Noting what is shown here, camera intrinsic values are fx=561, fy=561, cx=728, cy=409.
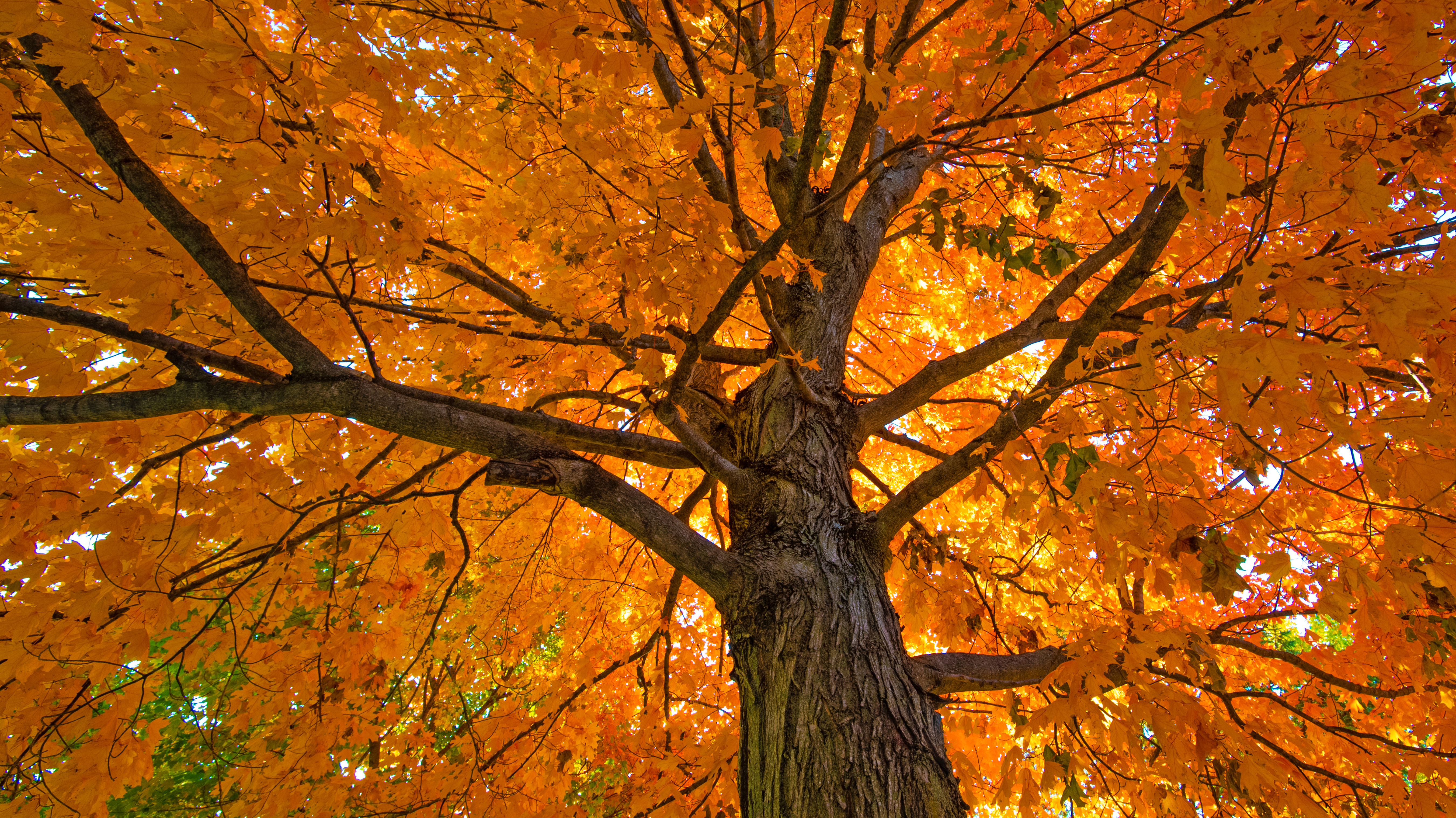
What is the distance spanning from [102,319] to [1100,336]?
13.7 feet

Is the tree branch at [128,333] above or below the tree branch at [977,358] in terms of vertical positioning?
below

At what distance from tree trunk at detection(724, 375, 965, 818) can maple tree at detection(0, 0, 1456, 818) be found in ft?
0.04

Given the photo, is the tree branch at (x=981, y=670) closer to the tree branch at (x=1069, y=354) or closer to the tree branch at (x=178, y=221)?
the tree branch at (x=1069, y=354)

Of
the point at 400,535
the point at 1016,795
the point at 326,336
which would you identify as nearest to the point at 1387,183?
the point at 326,336

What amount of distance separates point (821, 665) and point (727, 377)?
196 cm

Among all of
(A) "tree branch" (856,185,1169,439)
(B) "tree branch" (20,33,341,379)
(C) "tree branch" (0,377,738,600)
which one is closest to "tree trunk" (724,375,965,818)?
(C) "tree branch" (0,377,738,600)

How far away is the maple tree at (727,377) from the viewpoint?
4.80 feet

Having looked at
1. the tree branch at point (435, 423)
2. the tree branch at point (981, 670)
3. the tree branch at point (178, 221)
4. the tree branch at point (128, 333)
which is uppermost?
the tree branch at point (178, 221)

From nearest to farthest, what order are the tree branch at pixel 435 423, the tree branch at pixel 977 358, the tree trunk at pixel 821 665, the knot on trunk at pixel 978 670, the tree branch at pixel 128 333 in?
the tree branch at pixel 128 333
the tree branch at pixel 435 423
the tree trunk at pixel 821 665
the knot on trunk at pixel 978 670
the tree branch at pixel 977 358

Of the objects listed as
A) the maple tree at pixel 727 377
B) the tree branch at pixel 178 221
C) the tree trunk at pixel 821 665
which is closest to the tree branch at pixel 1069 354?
the maple tree at pixel 727 377

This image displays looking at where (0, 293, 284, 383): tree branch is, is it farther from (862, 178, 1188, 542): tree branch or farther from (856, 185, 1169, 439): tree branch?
(856, 185, 1169, 439): tree branch

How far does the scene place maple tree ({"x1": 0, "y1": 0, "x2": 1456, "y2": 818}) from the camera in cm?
146

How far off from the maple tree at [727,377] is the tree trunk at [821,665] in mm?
13

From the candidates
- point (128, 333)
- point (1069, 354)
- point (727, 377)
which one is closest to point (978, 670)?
point (1069, 354)
